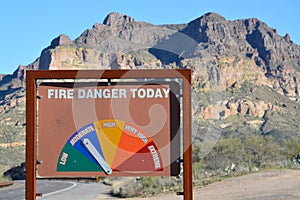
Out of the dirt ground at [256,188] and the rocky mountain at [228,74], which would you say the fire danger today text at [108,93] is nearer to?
the dirt ground at [256,188]

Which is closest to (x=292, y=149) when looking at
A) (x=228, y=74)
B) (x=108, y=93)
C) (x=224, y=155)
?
(x=224, y=155)

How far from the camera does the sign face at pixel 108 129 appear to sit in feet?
26.2

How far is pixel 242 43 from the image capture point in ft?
624

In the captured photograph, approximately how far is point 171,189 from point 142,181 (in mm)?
2957

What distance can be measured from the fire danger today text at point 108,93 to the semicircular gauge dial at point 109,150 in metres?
0.37

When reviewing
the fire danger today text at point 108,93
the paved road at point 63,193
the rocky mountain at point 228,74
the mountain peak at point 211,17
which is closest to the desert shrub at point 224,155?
the paved road at point 63,193

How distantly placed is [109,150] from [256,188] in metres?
15.4

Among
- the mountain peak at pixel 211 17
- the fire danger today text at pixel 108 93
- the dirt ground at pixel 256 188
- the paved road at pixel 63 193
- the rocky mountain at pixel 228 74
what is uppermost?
the mountain peak at pixel 211 17

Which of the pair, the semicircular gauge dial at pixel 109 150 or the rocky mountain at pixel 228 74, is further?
the rocky mountain at pixel 228 74

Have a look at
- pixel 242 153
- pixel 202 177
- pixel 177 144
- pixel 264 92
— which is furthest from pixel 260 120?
pixel 177 144

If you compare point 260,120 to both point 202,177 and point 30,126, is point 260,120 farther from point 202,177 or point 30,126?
point 30,126

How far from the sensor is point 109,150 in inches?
317

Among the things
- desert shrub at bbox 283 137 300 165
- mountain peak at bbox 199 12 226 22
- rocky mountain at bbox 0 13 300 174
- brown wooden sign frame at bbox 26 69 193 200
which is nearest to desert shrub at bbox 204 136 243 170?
desert shrub at bbox 283 137 300 165

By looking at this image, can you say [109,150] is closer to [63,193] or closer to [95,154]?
[95,154]
